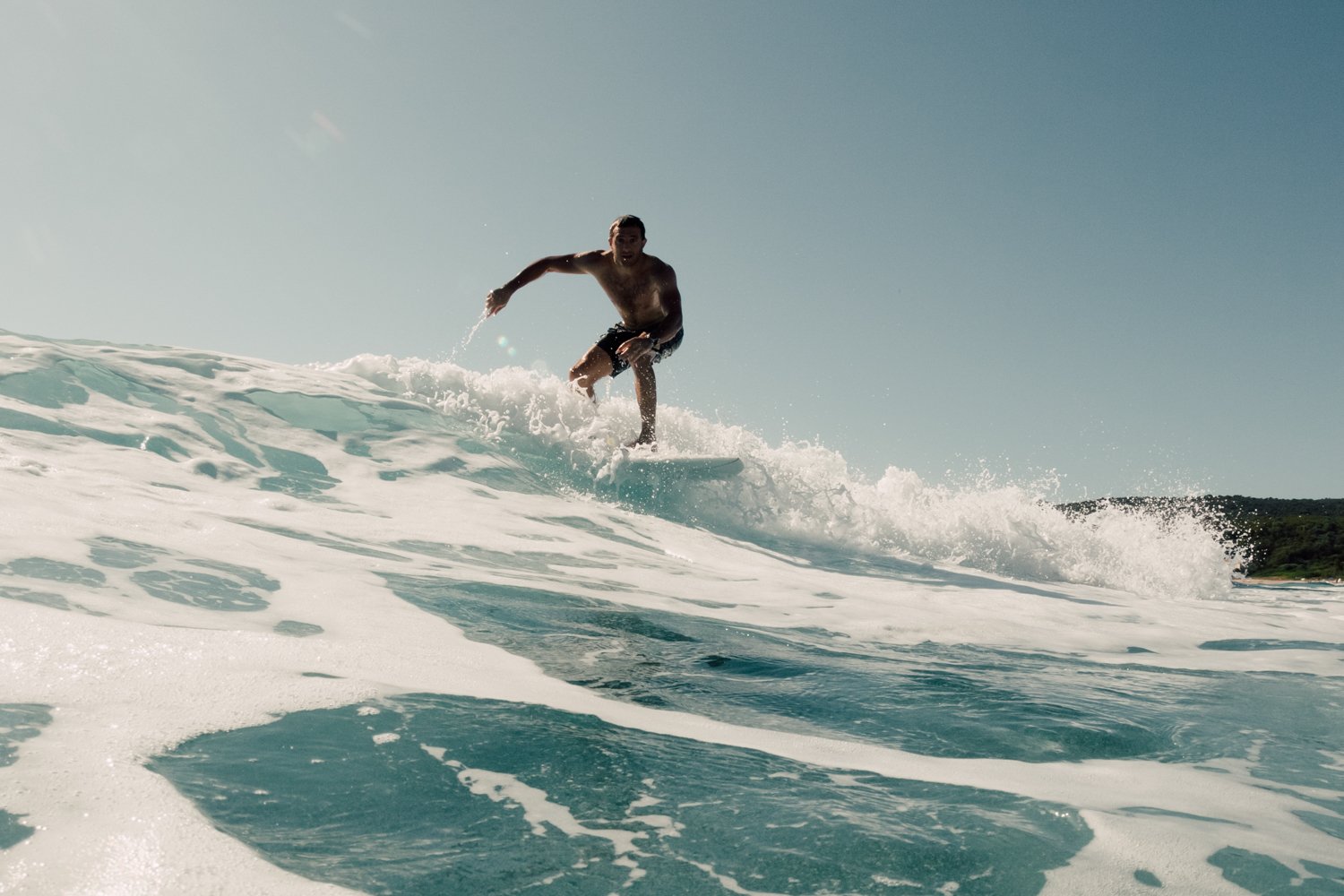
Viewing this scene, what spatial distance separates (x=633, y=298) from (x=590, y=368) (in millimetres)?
962

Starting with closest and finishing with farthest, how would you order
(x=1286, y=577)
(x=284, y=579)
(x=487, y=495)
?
1. (x=284, y=579)
2. (x=487, y=495)
3. (x=1286, y=577)

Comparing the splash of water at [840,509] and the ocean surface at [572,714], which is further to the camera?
the splash of water at [840,509]

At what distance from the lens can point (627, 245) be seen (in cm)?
722

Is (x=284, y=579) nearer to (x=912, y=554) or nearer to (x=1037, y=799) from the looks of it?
(x=1037, y=799)

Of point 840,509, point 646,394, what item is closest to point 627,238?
point 646,394

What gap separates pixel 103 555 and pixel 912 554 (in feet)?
21.7

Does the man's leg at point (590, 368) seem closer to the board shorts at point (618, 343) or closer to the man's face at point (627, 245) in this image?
the board shorts at point (618, 343)

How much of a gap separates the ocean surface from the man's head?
2929 mm

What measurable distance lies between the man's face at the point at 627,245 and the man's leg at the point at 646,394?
0.94 meters

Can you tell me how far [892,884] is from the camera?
3.93 feet

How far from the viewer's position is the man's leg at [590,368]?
8.20 m

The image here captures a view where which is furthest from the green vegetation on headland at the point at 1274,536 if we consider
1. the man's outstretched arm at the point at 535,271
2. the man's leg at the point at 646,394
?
the man's outstretched arm at the point at 535,271

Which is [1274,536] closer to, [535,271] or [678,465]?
[678,465]

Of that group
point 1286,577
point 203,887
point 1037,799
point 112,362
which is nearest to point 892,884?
point 1037,799
